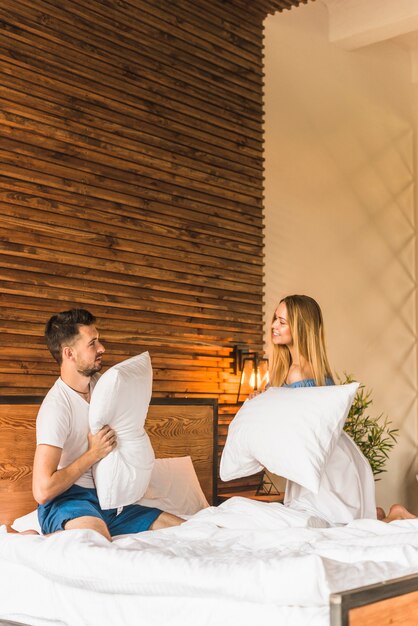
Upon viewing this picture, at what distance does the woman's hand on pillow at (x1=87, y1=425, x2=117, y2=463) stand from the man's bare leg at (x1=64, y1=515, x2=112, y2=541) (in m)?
0.24

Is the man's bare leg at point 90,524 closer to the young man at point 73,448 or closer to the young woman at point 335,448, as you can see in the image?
the young man at point 73,448

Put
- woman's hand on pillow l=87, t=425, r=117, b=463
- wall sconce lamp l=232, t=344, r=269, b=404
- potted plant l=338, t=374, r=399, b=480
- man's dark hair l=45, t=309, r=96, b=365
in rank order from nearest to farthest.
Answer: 1. woman's hand on pillow l=87, t=425, r=117, b=463
2. man's dark hair l=45, t=309, r=96, b=365
3. wall sconce lamp l=232, t=344, r=269, b=404
4. potted plant l=338, t=374, r=399, b=480

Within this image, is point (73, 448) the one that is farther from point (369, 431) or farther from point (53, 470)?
point (369, 431)

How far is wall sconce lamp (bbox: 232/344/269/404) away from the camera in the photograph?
5.02m

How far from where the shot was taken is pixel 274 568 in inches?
79.6

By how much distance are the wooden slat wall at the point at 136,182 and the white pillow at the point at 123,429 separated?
0.74m

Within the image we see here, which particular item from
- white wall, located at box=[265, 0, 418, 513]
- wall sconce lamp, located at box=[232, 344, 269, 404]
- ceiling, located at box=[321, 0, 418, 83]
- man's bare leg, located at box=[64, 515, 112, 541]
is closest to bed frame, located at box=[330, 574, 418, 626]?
man's bare leg, located at box=[64, 515, 112, 541]

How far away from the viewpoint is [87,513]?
311 centimetres

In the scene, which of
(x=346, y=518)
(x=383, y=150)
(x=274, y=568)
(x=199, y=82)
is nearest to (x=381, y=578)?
(x=274, y=568)

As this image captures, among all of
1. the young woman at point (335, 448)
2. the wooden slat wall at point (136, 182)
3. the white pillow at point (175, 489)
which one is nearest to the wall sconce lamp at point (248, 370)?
the wooden slat wall at point (136, 182)

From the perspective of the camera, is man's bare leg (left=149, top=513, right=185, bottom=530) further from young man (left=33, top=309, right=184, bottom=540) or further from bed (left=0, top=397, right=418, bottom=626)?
bed (left=0, top=397, right=418, bottom=626)

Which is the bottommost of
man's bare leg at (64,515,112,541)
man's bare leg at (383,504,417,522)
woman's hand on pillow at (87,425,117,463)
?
man's bare leg at (383,504,417,522)

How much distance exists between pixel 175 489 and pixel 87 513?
0.83m

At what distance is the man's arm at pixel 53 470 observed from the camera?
10.1 ft
